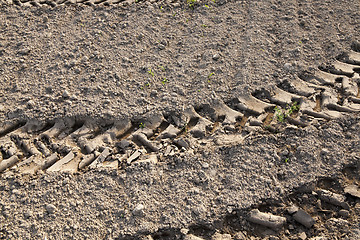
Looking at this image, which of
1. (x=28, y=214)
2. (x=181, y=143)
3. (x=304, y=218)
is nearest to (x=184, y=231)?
(x=181, y=143)

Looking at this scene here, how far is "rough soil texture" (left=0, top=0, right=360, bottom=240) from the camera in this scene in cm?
256

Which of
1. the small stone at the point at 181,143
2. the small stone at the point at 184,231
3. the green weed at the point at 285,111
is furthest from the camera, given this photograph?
the green weed at the point at 285,111

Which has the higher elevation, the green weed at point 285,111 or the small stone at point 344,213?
the green weed at point 285,111

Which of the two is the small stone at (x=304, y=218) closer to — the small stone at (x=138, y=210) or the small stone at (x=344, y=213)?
the small stone at (x=344, y=213)

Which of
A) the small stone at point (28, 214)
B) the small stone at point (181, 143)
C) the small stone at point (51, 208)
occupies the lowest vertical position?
the small stone at point (28, 214)

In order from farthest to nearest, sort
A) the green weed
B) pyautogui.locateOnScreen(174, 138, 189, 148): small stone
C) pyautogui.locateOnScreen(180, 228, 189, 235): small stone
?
the green weed
pyautogui.locateOnScreen(174, 138, 189, 148): small stone
pyautogui.locateOnScreen(180, 228, 189, 235): small stone

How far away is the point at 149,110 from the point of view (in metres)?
3.21

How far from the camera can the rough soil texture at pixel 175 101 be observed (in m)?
2.56

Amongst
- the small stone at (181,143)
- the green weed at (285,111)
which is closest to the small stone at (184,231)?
the small stone at (181,143)

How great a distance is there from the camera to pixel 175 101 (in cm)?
326

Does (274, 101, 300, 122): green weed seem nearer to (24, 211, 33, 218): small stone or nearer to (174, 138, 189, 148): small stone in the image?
(174, 138, 189, 148): small stone

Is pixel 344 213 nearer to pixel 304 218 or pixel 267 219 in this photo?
pixel 304 218

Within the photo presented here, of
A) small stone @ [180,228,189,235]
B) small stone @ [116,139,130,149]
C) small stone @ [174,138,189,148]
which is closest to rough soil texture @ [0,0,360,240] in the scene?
small stone @ [180,228,189,235]

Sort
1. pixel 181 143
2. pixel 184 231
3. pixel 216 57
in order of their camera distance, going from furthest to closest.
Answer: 1. pixel 216 57
2. pixel 181 143
3. pixel 184 231
